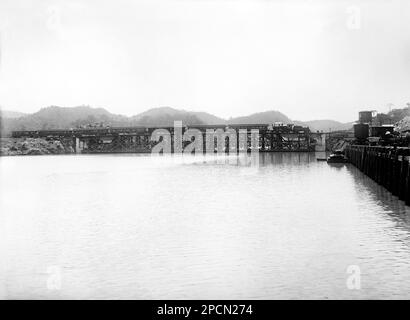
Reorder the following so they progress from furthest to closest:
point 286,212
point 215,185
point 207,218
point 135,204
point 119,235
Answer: point 215,185
point 135,204
point 286,212
point 207,218
point 119,235

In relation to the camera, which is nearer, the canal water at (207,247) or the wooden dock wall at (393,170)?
the canal water at (207,247)

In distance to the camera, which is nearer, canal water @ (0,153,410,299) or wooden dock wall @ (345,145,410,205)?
canal water @ (0,153,410,299)

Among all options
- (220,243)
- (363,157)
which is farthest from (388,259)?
(363,157)

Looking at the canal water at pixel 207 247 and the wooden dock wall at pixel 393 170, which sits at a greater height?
the wooden dock wall at pixel 393 170

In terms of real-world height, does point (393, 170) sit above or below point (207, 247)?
above

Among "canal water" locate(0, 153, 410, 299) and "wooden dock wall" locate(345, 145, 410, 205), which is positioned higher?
"wooden dock wall" locate(345, 145, 410, 205)

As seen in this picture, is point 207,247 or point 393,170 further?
point 393,170
